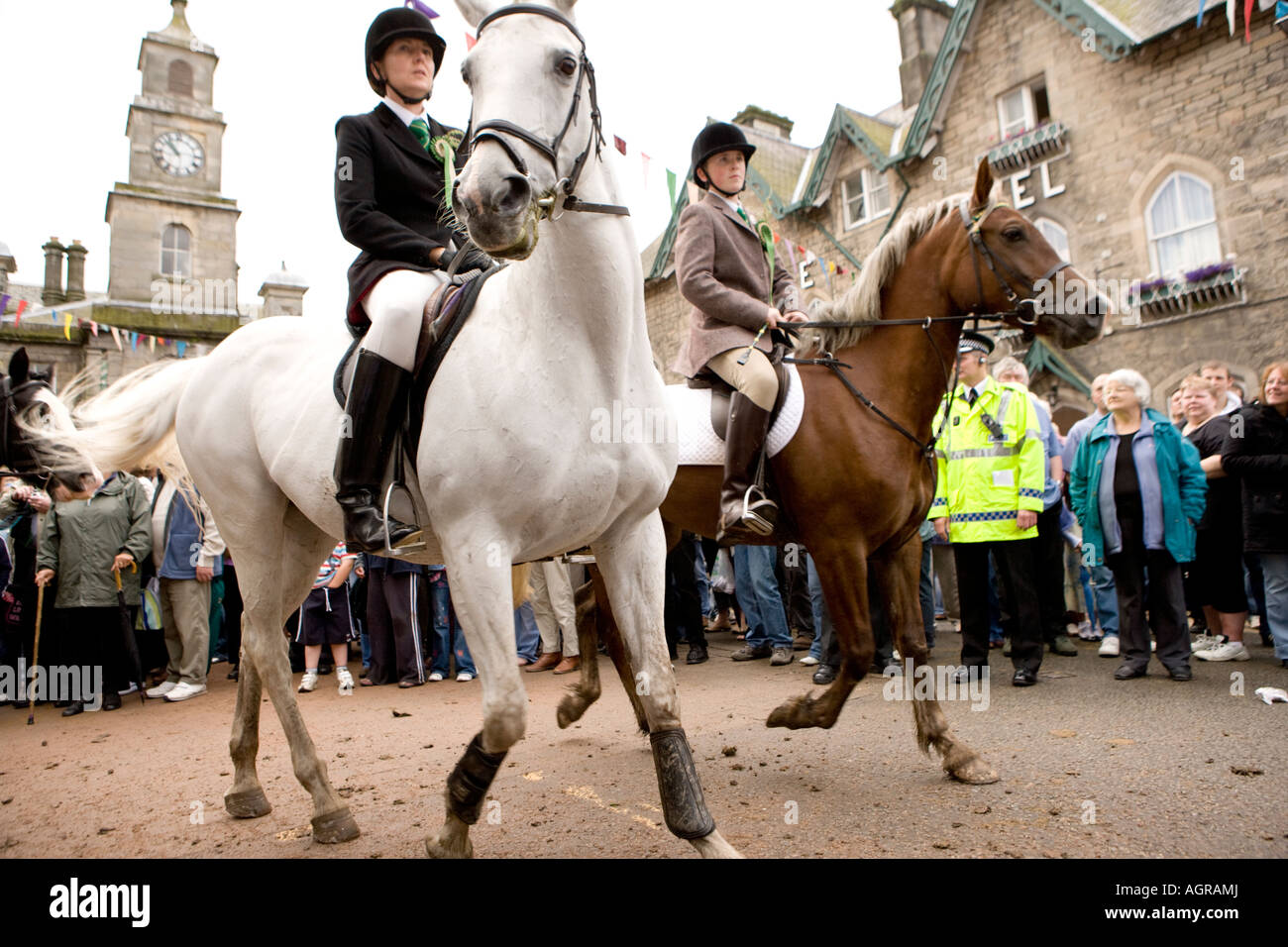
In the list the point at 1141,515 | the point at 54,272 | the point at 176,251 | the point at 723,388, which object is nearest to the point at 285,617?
the point at 723,388

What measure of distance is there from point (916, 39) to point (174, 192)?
29441 mm

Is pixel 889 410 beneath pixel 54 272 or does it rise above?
beneath

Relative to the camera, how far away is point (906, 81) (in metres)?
22.7

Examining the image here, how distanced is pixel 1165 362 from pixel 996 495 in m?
12.2

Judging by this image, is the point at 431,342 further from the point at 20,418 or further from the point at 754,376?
the point at 20,418

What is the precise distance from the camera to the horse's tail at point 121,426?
14.1ft

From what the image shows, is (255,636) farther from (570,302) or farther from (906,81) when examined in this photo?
(906,81)

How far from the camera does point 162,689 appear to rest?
8.30 meters

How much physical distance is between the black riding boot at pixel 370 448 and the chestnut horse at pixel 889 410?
2.07 m

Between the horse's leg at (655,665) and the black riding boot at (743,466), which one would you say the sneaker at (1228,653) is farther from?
the horse's leg at (655,665)

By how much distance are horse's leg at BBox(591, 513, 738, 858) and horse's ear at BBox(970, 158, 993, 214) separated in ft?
10.1

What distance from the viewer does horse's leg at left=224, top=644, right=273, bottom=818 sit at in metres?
3.92

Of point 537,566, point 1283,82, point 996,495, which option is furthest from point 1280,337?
point 537,566

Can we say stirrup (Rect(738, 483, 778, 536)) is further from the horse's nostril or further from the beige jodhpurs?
the horse's nostril
